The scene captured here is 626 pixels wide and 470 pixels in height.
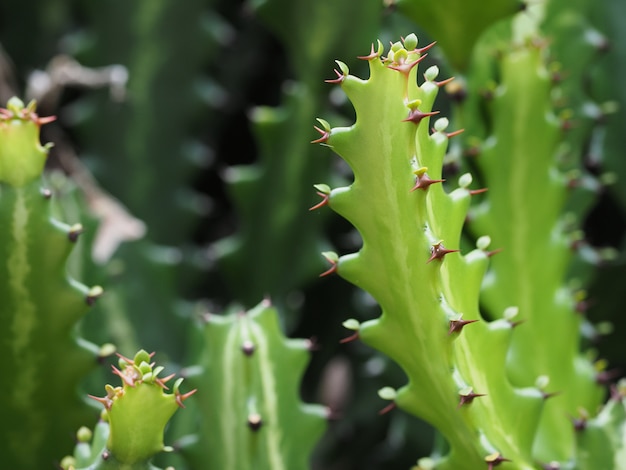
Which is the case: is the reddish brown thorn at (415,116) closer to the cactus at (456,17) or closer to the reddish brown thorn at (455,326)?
the reddish brown thorn at (455,326)

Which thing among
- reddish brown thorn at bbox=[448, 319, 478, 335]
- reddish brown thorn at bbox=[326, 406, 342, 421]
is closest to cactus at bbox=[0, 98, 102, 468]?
reddish brown thorn at bbox=[326, 406, 342, 421]

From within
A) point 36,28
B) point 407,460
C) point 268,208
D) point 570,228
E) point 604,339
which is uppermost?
point 36,28

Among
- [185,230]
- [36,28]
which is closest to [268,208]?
[185,230]

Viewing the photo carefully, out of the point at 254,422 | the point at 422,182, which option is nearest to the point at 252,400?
the point at 254,422

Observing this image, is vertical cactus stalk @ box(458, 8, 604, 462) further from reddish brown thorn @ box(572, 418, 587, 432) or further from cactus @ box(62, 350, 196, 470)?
cactus @ box(62, 350, 196, 470)

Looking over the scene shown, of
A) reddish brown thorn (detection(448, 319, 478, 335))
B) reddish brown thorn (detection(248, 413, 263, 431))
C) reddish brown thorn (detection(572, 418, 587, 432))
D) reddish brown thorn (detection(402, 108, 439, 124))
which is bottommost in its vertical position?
reddish brown thorn (detection(572, 418, 587, 432))

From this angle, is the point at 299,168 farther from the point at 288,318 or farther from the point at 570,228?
the point at 570,228
